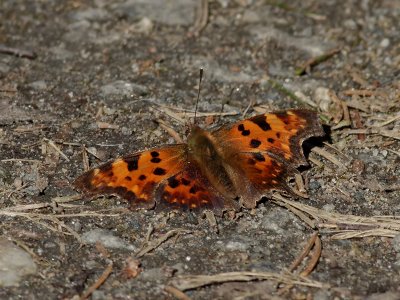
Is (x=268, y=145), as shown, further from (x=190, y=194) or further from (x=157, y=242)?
(x=157, y=242)

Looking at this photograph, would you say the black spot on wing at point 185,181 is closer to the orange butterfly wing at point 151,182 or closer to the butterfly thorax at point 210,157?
the orange butterfly wing at point 151,182

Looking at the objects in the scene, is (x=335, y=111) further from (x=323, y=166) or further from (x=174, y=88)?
(x=174, y=88)

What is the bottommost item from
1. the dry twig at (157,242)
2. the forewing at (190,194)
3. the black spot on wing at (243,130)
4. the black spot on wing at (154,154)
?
the dry twig at (157,242)

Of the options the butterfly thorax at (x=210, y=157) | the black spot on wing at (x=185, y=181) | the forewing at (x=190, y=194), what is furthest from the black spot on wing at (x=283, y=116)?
the black spot on wing at (x=185, y=181)

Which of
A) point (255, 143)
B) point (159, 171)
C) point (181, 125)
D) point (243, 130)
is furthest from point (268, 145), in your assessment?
point (181, 125)

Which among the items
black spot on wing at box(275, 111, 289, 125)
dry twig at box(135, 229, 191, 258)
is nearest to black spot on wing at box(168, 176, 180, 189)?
dry twig at box(135, 229, 191, 258)

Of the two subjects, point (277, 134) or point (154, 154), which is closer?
point (154, 154)
